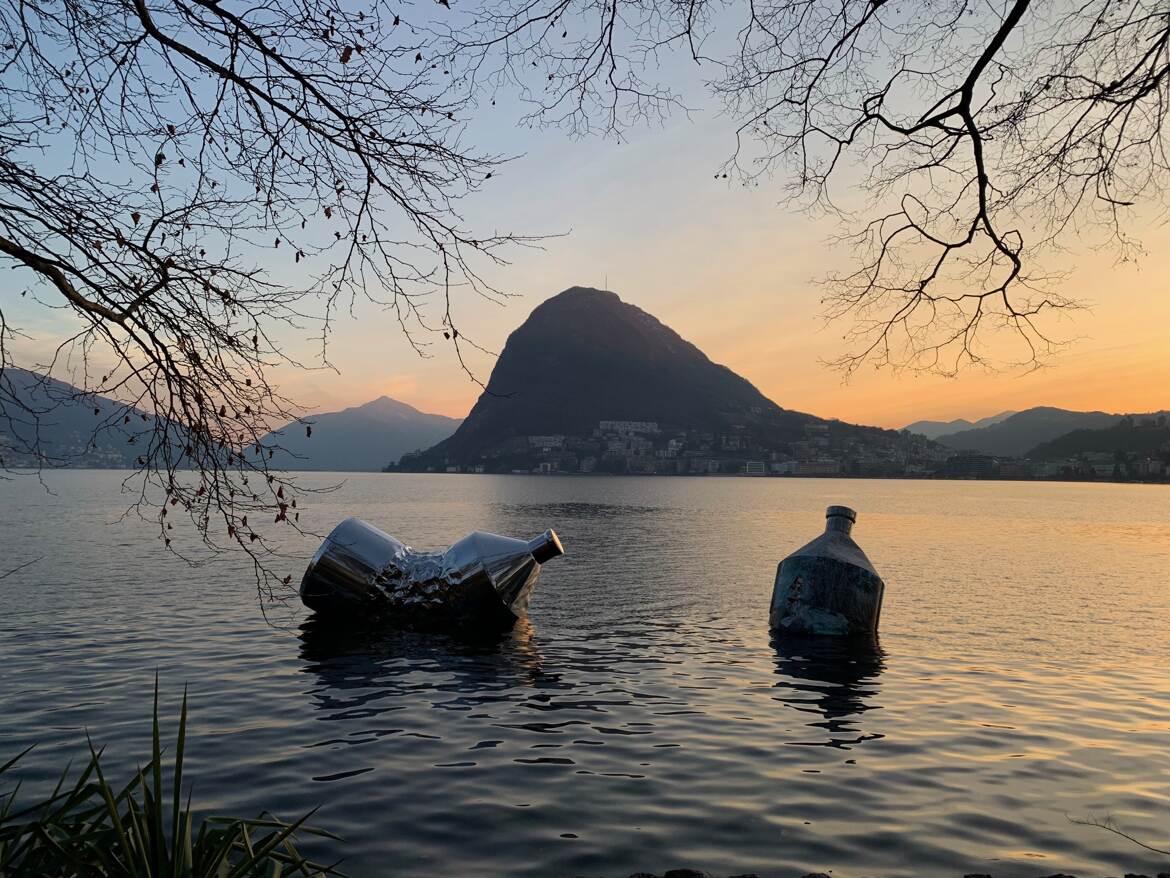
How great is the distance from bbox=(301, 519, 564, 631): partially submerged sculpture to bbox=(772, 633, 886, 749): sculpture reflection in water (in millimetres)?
5450

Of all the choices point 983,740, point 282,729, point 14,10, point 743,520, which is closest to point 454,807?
point 282,729

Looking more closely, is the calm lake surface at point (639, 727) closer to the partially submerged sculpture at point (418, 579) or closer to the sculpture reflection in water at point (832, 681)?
the sculpture reflection in water at point (832, 681)

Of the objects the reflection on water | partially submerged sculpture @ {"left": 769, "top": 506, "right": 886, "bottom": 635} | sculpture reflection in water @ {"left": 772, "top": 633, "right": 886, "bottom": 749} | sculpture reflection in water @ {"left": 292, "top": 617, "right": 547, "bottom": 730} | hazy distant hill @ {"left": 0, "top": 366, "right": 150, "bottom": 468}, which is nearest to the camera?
hazy distant hill @ {"left": 0, "top": 366, "right": 150, "bottom": 468}

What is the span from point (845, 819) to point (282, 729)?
6695 mm

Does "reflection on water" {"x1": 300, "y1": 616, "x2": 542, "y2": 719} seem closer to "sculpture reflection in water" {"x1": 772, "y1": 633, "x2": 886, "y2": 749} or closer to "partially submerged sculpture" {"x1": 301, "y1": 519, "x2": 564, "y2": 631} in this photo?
"partially submerged sculpture" {"x1": 301, "y1": 519, "x2": 564, "y2": 631}

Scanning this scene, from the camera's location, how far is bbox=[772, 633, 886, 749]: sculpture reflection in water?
35.2 ft

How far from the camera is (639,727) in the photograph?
1053 centimetres

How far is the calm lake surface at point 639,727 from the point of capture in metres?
7.04

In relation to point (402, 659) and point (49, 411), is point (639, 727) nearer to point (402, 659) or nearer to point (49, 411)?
point (402, 659)

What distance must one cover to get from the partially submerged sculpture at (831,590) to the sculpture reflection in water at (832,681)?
1.05 feet

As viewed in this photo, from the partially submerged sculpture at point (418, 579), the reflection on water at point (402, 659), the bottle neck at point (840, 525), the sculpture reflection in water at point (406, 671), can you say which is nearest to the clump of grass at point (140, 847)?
the sculpture reflection in water at point (406, 671)

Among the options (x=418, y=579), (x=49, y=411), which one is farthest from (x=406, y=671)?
(x=49, y=411)

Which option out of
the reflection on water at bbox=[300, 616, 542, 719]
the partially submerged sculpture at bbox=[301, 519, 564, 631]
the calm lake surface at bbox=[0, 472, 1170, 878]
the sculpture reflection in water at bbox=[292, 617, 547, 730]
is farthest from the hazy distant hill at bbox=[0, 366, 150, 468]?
the partially submerged sculpture at bbox=[301, 519, 564, 631]

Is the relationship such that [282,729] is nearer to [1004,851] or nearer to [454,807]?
[454,807]
